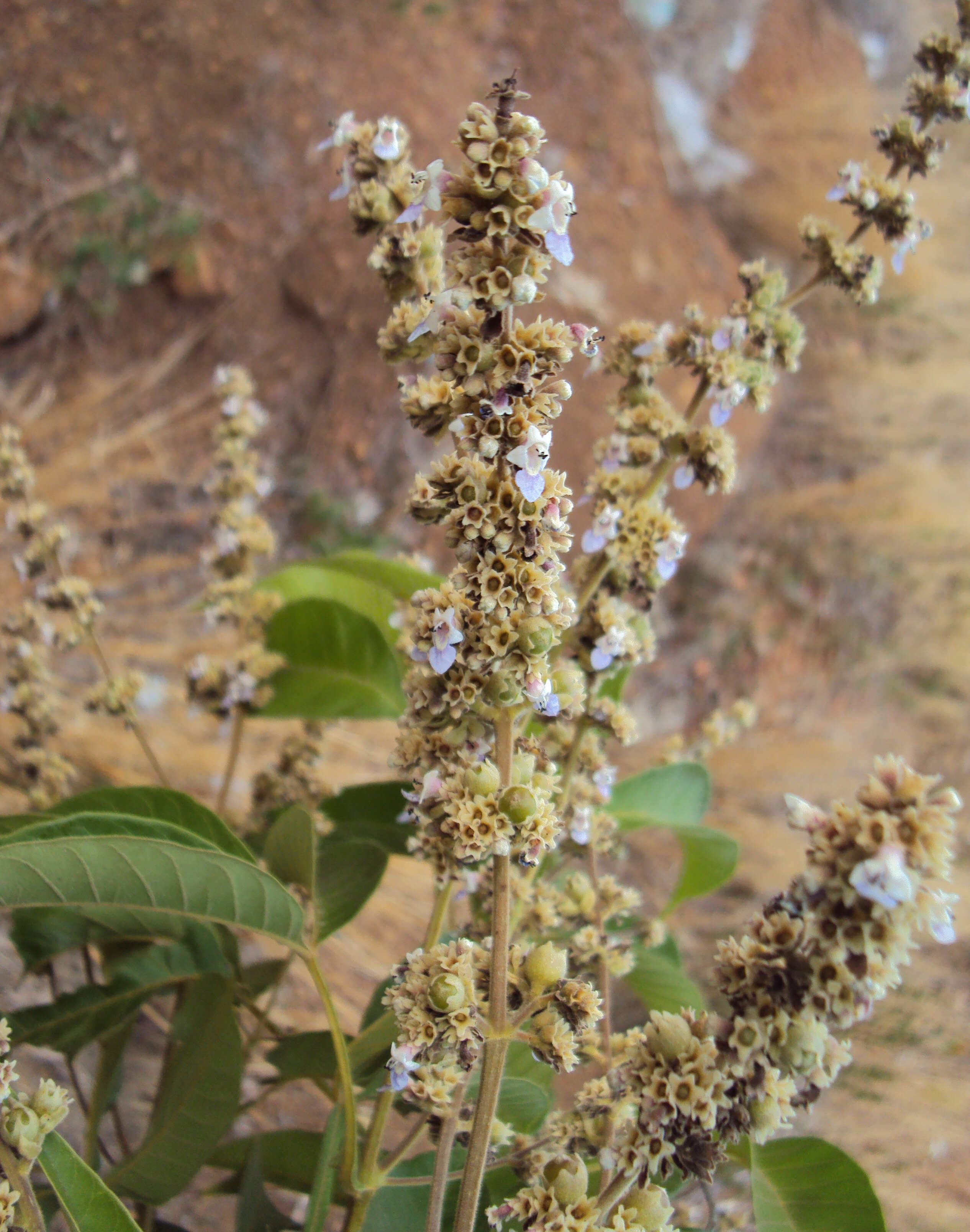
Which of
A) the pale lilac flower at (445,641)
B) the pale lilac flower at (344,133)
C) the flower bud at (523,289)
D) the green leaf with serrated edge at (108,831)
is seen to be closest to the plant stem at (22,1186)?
the green leaf with serrated edge at (108,831)

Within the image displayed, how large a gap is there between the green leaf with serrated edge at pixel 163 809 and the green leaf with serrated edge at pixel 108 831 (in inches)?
1.6

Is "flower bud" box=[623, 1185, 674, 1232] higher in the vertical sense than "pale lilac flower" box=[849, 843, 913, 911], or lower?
lower

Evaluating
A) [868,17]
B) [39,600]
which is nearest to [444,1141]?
[39,600]

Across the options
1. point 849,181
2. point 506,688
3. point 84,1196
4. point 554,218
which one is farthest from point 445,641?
point 849,181

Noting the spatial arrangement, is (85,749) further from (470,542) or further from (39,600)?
(470,542)

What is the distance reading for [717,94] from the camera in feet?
7.97

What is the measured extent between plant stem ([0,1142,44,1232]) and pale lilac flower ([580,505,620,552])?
30cm

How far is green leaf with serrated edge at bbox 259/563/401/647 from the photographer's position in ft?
2.00

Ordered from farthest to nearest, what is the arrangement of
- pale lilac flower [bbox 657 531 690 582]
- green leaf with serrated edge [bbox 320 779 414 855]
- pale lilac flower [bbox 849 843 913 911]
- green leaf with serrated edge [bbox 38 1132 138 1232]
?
1. green leaf with serrated edge [bbox 320 779 414 855]
2. pale lilac flower [bbox 657 531 690 582]
3. green leaf with serrated edge [bbox 38 1132 138 1232]
4. pale lilac flower [bbox 849 843 913 911]

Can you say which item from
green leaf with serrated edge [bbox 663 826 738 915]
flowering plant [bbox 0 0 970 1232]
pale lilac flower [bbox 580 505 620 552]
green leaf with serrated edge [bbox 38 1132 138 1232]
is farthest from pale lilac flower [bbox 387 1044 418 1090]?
green leaf with serrated edge [bbox 663 826 738 915]

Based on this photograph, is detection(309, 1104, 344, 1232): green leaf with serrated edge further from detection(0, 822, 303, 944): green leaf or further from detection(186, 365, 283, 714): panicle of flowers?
detection(186, 365, 283, 714): panicle of flowers

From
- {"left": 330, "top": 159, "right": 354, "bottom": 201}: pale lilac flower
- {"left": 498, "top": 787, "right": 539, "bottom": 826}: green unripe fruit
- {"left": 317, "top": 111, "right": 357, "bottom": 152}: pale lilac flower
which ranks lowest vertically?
{"left": 498, "top": 787, "right": 539, "bottom": 826}: green unripe fruit

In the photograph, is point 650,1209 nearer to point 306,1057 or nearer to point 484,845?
point 484,845

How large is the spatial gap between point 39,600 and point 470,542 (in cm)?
50
